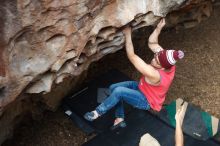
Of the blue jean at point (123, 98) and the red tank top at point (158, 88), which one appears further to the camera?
the blue jean at point (123, 98)

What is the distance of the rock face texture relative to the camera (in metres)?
3.47

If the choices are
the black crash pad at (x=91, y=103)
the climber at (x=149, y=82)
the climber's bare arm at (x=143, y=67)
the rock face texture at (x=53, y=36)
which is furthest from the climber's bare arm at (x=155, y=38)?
the black crash pad at (x=91, y=103)

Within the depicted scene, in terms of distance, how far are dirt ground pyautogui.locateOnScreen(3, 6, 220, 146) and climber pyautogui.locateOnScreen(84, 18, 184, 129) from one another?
30.4 inches

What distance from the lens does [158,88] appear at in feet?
14.1

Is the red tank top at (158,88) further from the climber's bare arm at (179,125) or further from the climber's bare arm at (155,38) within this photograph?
the climber's bare arm at (179,125)

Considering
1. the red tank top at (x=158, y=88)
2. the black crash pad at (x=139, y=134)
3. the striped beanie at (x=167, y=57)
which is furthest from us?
the black crash pad at (x=139, y=134)

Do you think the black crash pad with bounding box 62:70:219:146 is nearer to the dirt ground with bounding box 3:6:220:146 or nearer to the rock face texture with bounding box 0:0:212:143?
the dirt ground with bounding box 3:6:220:146

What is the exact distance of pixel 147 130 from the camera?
5016mm

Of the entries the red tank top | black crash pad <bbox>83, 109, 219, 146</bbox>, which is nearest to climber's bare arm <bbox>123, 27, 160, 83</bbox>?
the red tank top

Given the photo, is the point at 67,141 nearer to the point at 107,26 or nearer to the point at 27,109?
the point at 27,109

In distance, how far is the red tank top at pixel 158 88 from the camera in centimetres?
423

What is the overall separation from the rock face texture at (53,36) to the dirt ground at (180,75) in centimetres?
50

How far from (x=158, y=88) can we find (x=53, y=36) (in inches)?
46.9

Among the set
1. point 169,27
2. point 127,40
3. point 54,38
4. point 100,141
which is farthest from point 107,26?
point 169,27
